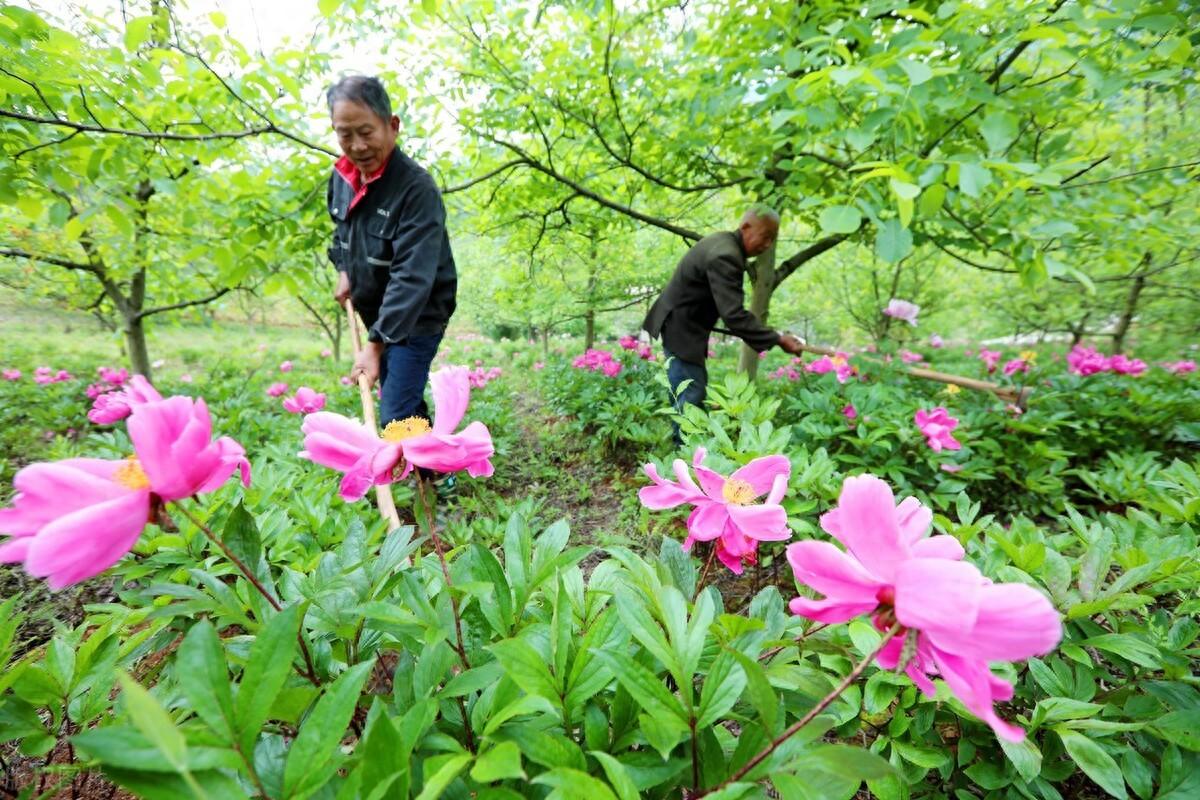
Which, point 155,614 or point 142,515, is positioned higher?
point 142,515

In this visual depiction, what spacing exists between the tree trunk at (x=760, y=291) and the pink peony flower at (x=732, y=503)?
11.6 ft

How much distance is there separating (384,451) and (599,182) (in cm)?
441

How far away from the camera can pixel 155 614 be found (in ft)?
2.10

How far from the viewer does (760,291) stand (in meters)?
4.45

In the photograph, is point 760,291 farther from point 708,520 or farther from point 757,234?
point 708,520

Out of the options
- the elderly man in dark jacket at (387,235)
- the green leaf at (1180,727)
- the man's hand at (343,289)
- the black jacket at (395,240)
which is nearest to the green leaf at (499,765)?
the green leaf at (1180,727)

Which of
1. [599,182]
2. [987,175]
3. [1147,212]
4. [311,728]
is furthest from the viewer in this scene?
[599,182]

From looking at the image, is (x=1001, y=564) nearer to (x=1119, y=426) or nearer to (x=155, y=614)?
(x=155, y=614)

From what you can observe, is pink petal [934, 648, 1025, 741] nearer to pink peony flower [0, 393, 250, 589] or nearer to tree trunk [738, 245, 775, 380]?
Result: pink peony flower [0, 393, 250, 589]

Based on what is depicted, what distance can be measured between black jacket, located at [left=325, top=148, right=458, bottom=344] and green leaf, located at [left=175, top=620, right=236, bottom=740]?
2.11m

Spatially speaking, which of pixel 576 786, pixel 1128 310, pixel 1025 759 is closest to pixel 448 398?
pixel 576 786

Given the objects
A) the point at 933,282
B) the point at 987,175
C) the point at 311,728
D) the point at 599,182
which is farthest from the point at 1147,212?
the point at 933,282

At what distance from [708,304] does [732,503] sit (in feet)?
10.5

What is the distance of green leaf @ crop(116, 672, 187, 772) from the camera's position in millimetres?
336
